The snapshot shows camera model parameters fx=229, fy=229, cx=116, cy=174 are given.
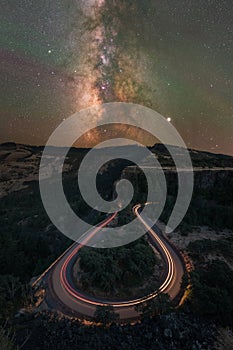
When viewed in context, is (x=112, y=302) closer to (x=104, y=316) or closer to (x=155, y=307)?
(x=104, y=316)

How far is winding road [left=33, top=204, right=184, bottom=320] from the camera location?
58.4 feet

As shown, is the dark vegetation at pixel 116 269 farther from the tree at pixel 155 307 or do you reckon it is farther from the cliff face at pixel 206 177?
the cliff face at pixel 206 177

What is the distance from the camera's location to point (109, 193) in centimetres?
6203

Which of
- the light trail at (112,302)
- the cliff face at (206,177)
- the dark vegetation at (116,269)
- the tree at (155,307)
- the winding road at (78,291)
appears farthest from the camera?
the cliff face at (206,177)

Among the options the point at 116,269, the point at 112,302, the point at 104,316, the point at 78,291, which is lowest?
the point at 78,291

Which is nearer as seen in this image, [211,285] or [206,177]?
[211,285]

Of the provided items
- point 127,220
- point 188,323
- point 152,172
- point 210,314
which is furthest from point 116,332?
point 152,172

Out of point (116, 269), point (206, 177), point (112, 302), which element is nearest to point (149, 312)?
point (112, 302)

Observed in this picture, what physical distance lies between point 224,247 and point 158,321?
1879cm

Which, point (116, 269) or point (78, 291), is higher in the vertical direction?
point (116, 269)

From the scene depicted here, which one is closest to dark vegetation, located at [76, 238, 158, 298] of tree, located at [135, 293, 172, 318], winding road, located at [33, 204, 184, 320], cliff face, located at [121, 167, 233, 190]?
winding road, located at [33, 204, 184, 320]

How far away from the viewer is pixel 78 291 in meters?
20.0

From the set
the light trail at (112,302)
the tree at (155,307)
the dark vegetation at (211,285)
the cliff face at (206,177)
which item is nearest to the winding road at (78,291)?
the light trail at (112,302)

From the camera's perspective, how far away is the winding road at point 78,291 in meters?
17.8
